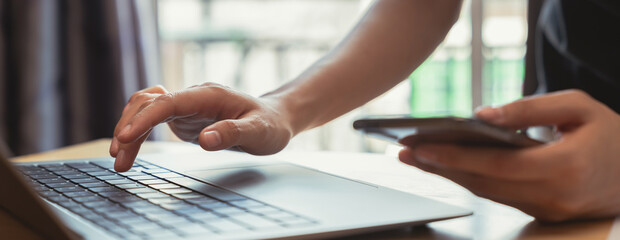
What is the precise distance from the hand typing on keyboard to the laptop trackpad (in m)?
0.04

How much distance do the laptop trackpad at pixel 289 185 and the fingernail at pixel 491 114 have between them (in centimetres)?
14

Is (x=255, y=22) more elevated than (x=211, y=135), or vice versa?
(x=255, y=22)

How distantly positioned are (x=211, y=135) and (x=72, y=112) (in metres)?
1.70

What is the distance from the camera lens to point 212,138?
65cm

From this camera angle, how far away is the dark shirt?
0.96 metres

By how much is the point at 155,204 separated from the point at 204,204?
0.04 meters

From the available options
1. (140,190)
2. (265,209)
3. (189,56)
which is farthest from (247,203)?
(189,56)

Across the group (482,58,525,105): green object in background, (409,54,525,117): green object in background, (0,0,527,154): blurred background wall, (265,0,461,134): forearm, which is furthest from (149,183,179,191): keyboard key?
(482,58,525,105): green object in background

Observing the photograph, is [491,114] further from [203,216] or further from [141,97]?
[141,97]

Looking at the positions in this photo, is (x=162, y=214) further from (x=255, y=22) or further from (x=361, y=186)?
(x=255, y=22)

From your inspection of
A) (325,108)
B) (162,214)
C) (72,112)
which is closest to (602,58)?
(325,108)

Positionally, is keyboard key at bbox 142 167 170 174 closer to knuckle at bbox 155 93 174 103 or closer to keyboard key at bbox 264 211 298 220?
knuckle at bbox 155 93 174 103

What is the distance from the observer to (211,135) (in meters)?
0.65

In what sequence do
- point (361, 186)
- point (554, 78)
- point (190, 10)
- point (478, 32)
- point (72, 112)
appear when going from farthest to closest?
point (190, 10) < point (478, 32) < point (72, 112) < point (554, 78) < point (361, 186)
